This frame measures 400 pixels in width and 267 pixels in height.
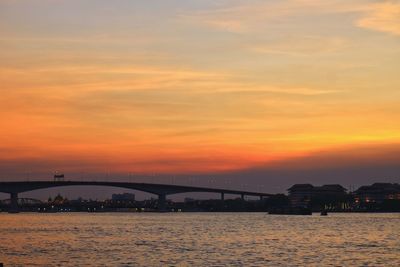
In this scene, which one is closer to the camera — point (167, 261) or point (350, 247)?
point (167, 261)

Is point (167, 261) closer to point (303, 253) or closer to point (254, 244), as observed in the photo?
point (303, 253)

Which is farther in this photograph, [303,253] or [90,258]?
[303,253]

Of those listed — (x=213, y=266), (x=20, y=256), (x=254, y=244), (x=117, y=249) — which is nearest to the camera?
(x=213, y=266)

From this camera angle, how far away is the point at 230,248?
7288 cm

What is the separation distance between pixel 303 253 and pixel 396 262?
36.0 feet

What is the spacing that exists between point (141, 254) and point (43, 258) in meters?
7.89

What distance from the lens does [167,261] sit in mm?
58281

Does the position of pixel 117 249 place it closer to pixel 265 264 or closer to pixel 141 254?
pixel 141 254

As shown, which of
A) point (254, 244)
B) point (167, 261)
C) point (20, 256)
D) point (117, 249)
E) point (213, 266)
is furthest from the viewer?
point (254, 244)

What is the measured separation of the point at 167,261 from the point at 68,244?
933 inches

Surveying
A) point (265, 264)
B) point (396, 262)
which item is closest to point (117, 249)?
point (265, 264)

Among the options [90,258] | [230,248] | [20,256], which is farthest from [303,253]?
[20,256]

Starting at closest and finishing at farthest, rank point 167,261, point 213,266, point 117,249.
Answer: point 213,266 < point 167,261 < point 117,249

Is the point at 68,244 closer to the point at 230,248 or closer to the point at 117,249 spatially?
the point at 117,249
